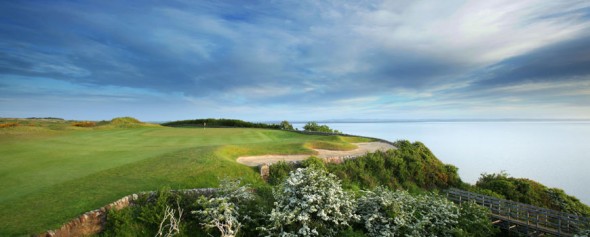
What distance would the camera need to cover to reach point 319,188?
37.2 feet

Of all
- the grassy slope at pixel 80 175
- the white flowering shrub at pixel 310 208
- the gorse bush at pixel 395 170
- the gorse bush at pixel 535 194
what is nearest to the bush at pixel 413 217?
the white flowering shrub at pixel 310 208

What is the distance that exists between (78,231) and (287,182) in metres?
7.18

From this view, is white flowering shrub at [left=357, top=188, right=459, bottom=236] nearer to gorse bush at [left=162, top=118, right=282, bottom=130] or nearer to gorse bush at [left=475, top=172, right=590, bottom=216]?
gorse bush at [left=475, top=172, right=590, bottom=216]

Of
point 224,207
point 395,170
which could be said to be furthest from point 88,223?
point 395,170

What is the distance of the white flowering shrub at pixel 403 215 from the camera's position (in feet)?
37.7

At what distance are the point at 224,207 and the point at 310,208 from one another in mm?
3045

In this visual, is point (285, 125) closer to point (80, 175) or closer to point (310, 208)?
point (80, 175)

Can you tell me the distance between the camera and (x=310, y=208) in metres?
10.6

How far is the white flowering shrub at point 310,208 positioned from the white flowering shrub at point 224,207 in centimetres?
135

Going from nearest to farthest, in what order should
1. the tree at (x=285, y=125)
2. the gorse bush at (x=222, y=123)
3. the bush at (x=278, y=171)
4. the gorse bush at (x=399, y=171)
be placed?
the bush at (x=278, y=171), the gorse bush at (x=399, y=171), the tree at (x=285, y=125), the gorse bush at (x=222, y=123)

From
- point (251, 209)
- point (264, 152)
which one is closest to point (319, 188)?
point (251, 209)

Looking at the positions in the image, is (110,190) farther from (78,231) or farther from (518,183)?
(518,183)

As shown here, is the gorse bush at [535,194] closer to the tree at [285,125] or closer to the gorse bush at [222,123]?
the tree at [285,125]

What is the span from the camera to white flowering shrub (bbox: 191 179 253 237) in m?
10.4
